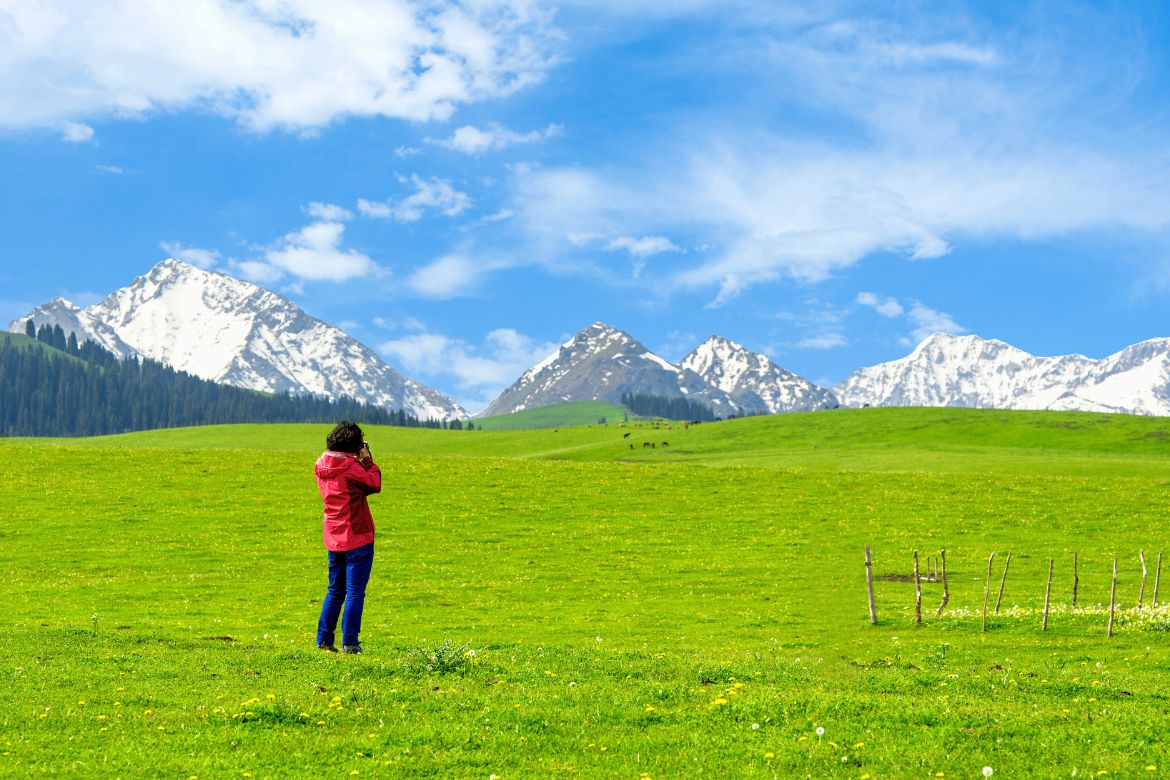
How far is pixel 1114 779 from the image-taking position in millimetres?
12570

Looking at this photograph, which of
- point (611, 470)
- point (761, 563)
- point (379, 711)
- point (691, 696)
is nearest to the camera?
point (379, 711)

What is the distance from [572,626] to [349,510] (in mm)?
13422

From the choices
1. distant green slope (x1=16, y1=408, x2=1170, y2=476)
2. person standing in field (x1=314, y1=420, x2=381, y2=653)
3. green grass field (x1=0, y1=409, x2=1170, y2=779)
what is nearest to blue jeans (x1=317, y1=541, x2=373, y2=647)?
person standing in field (x1=314, y1=420, x2=381, y2=653)

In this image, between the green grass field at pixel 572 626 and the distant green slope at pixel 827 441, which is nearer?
the green grass field at pixel 572 626

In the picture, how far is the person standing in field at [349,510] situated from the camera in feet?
63.8

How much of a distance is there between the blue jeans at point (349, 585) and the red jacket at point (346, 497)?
0.22 meters

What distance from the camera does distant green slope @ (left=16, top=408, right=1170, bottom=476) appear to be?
104312 mm

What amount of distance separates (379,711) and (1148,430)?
489 feet

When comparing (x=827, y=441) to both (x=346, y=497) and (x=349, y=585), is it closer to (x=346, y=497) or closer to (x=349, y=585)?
(x=349, y=585)

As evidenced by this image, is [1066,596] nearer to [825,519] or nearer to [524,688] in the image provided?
[825,519]

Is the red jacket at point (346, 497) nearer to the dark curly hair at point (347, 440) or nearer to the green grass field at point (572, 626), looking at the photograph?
the dark curly hair at point (347, 440)

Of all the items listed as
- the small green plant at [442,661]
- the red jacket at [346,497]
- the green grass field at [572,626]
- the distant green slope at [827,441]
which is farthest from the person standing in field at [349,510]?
the distant green slope at [827,441]

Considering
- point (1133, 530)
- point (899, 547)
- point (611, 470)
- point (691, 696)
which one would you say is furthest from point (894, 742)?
point (611, 470)

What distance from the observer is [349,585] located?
64.2ft
